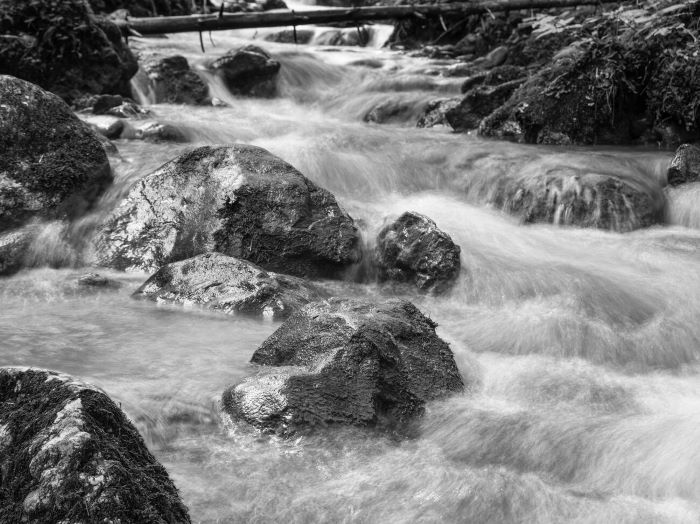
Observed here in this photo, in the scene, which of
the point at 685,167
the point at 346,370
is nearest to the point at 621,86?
the point at 685,167

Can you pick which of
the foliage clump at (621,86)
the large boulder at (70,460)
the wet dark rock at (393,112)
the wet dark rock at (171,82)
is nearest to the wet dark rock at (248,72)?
the wet dark rock at (171,82)

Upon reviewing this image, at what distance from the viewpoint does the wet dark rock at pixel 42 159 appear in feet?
24.3

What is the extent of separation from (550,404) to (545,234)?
3.87 meters

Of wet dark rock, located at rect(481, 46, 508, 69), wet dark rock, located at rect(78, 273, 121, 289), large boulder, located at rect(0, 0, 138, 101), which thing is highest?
large boulder, located at rect(0, 0, 138, 101)

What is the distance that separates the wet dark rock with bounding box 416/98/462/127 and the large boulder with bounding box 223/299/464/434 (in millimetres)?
8011

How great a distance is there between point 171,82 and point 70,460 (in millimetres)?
11466

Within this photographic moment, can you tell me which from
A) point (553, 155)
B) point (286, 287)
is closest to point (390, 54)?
point (553, 155)

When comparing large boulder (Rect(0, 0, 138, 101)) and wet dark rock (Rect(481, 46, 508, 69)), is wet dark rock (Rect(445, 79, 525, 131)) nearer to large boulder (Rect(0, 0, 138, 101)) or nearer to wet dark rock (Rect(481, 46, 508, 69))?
wet dark rock (Rect(481, 46, 508, 69))

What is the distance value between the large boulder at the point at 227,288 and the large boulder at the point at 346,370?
3.48ft

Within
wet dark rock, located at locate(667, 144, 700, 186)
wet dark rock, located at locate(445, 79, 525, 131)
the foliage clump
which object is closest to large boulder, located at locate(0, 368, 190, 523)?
wet dark rock, located at locate(667, 144, 700, 186)

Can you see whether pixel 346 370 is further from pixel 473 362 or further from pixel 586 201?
pixel 586 201

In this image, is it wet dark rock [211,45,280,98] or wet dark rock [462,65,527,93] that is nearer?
wet dark rock [462,65,527,93]

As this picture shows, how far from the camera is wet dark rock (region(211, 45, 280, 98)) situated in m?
14.2

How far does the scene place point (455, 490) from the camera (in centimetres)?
356
